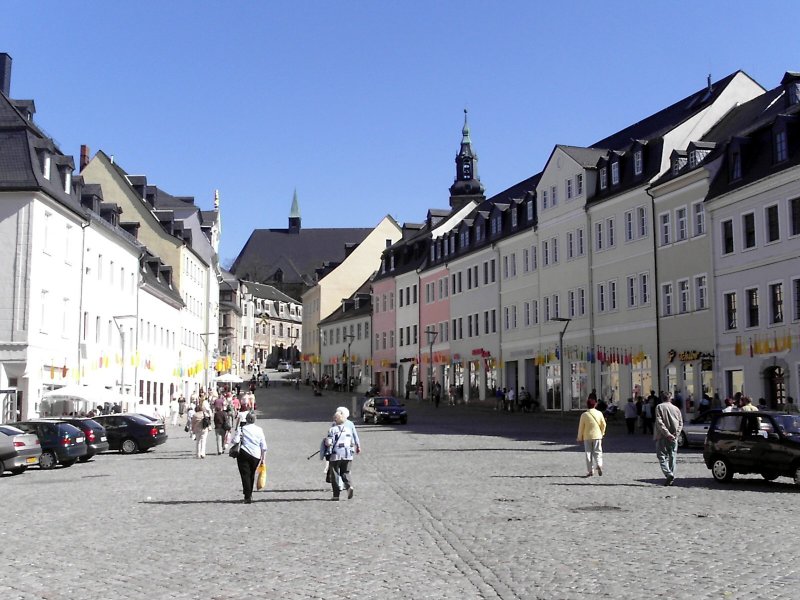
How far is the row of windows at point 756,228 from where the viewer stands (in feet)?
119

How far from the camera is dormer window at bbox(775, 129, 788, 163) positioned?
37.0 metres

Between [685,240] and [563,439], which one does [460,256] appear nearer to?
[685,240]

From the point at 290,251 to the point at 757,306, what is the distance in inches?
5004

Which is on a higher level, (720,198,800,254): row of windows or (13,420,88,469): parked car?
(720,198,800,254): row of windows

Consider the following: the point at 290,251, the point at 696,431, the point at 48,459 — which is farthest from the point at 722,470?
the point at 290,251

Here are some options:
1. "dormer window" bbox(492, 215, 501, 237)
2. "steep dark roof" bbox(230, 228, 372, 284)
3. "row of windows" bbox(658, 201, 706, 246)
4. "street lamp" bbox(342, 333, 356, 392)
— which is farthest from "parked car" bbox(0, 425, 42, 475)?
"steep dark roof" bbox(230, 228, 372, 284)

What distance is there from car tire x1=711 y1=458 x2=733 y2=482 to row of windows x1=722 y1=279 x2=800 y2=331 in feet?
59.9

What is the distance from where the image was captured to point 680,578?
986 cm

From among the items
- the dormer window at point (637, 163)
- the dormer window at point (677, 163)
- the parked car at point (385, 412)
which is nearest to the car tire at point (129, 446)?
the parked car at point (385, 412)

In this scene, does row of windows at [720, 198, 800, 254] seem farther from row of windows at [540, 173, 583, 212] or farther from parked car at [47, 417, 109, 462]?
parked car at [47, 417, 109, 462]

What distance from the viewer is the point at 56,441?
2817 cm

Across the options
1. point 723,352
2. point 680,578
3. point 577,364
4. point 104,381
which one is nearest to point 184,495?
point 680,578

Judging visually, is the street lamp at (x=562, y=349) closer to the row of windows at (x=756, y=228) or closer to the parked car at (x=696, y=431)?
the row of windows at (x=756, y=228)

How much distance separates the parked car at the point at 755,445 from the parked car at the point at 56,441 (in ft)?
56.3
